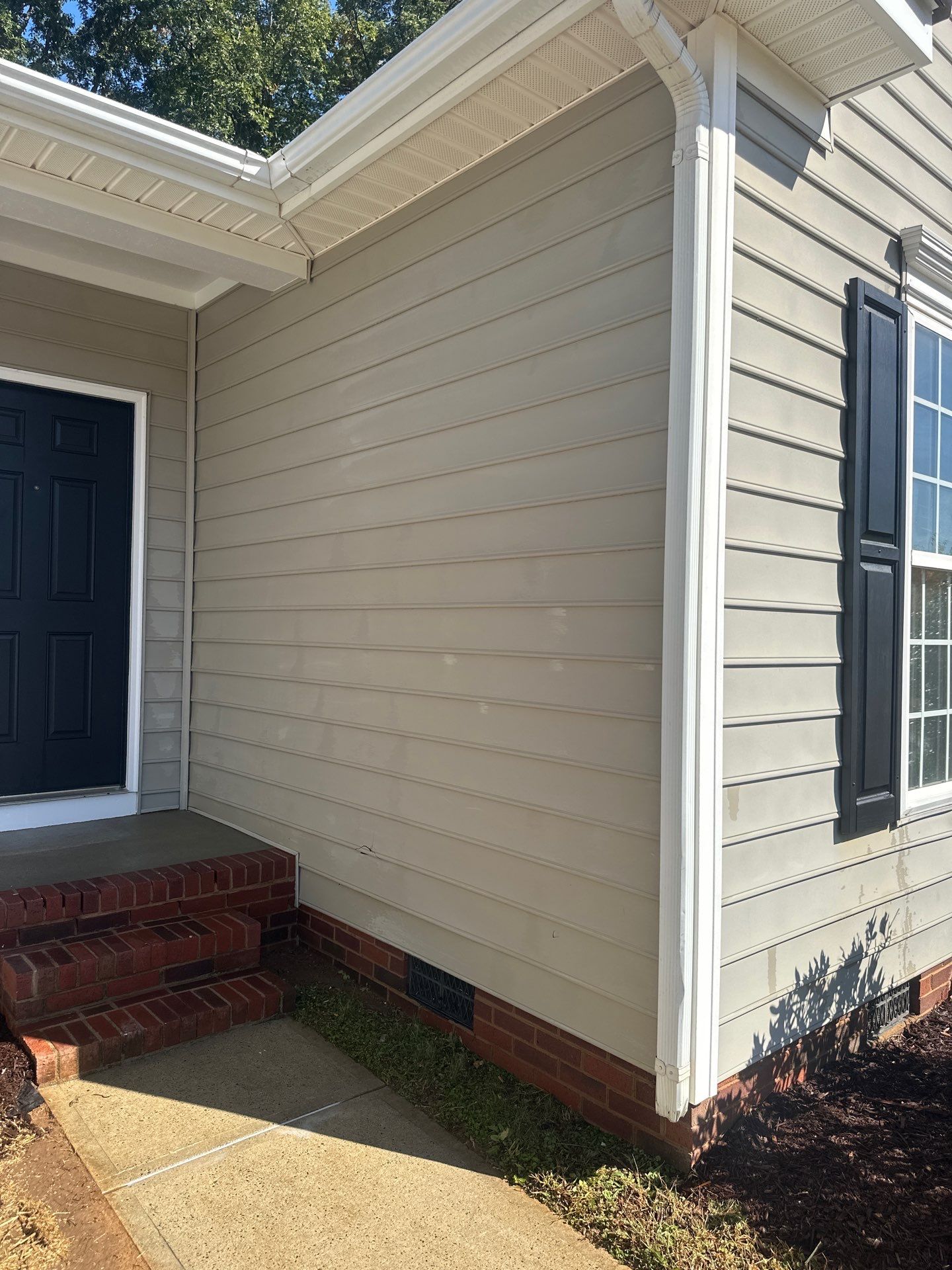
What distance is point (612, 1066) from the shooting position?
2465 millimetres

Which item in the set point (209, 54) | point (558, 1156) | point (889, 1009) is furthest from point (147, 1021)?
point (209, 54)

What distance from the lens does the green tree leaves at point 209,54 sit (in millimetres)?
12367

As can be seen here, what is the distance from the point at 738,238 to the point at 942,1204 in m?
2.52

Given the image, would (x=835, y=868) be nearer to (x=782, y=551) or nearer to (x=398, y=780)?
(x=782, y=551)

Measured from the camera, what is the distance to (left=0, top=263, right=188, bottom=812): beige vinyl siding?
4277 mm

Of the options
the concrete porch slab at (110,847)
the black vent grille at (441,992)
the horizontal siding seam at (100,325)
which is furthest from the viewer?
the horizontal siding seam at (100,325)

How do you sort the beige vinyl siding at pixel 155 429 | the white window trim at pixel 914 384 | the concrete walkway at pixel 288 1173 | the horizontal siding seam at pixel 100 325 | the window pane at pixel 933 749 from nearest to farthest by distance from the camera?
1. the concrete walkway at pixel 288 1173
2. the white window trim at pixel 914 384
3. the window pane at pixel 933 749
4. the horizontal siding seam at pixel 100 325
5. the beige vinyl siding at pixel 155 429

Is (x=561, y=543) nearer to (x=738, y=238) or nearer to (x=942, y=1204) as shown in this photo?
(x=738, y=238)

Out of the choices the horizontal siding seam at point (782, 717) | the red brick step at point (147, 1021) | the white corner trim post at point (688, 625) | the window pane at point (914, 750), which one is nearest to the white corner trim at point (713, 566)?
the white corner trim post at point (688, 625)

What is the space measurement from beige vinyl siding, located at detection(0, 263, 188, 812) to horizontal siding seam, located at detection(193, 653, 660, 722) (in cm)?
29

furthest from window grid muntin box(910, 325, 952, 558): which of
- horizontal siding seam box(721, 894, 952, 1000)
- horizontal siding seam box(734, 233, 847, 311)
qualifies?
horizontal siding seam box(721, 894, 952, 1000)

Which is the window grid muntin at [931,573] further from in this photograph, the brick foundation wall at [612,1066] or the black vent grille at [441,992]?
the black vent grille at [441,992]

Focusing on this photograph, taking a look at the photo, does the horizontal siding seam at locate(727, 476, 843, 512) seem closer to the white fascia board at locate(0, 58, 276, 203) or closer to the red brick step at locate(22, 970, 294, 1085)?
the white fascia board at locate(0, 58, 276, 203)

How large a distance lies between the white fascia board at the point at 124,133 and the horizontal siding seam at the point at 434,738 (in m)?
1.98
